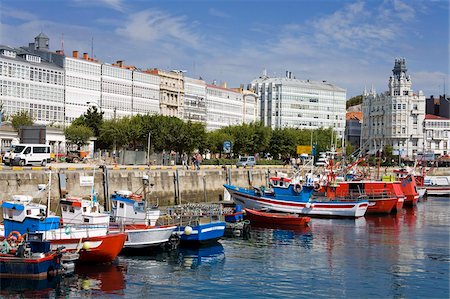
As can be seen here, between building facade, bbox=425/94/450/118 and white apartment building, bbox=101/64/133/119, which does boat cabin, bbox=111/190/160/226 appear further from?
building facade, bbox=425/94/450/118

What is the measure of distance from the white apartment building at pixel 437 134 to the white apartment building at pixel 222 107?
47.9 metres

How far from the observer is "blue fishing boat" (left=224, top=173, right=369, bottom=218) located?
62125mm

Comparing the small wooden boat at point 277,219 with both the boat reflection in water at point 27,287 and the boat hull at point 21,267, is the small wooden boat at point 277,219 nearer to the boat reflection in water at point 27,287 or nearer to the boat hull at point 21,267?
the boat reflection in water at point 27,287

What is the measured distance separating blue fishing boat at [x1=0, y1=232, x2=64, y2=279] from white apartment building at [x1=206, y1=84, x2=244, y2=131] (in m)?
125

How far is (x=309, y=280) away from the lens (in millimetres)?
35031

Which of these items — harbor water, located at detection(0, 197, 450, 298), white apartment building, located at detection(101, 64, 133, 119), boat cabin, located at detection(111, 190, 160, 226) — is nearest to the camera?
harbor water, located at detection(0, 197, 450, 298)

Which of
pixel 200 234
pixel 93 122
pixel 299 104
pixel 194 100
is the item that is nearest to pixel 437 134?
pixel 299 104

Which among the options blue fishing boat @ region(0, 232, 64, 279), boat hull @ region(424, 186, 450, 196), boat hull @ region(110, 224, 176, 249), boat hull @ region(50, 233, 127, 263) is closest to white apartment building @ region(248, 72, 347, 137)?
boat hull @ region(424, 186, 450, 196)

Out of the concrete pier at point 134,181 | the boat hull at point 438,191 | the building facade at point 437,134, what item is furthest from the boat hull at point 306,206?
the building facade at point 437,134

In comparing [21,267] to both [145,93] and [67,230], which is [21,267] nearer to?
[67,230]

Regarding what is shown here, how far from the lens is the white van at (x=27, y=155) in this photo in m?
59.2

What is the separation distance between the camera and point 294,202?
62250 mm

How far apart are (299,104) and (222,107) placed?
99.7ft

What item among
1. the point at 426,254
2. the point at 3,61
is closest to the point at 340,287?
the point at 426,254
